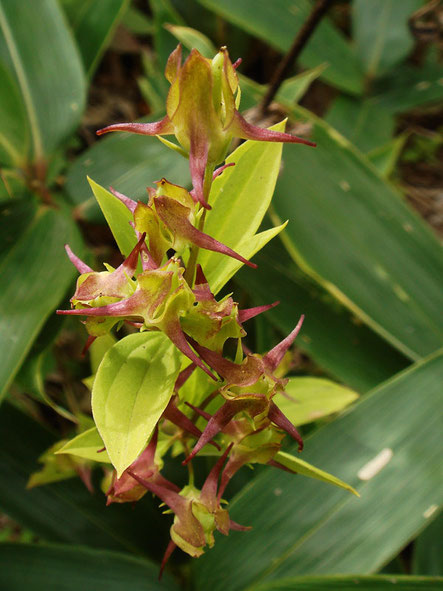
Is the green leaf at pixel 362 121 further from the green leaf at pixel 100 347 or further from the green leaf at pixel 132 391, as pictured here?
the green leaf at pixel 132 391

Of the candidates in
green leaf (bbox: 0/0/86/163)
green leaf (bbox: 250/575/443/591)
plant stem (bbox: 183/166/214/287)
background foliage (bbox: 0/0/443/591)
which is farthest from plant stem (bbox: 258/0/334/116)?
green leaf (bbox: 250/575/443/591)

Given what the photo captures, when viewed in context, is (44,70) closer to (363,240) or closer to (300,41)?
(300,41)

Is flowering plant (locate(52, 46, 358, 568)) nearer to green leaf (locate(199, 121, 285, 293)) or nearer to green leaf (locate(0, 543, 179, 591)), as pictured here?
green leaf (locate(199, 121, 285, 293))

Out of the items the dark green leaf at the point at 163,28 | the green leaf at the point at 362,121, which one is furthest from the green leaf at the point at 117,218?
the green leaf at the point at 362,121

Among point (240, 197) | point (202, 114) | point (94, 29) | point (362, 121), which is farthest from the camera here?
point (362, 121)

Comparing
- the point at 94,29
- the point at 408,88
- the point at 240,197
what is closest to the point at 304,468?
the point at 240,197

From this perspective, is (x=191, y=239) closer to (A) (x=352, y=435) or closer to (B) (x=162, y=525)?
(A) (x=352, y=435)
